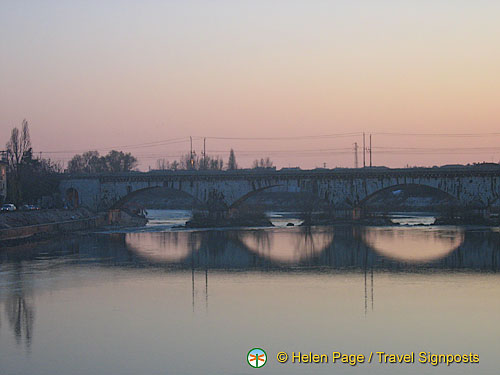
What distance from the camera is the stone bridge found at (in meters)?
80.6

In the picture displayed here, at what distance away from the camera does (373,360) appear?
20.2 m

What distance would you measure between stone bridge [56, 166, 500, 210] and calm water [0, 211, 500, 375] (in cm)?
3171

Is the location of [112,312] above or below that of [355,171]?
below

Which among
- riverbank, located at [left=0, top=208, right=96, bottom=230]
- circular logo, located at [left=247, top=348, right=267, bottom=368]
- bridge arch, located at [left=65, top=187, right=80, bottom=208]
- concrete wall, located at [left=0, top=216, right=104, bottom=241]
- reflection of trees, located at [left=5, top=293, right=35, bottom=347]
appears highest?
bridge arch, located at [left=65, top=187, right=80, bottom=208]

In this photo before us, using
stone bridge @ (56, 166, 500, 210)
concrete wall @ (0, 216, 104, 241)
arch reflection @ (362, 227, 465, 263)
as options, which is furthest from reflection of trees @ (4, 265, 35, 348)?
stone bridge @ (56, 166, 500, 210)

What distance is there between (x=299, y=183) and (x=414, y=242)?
3273 centimetres

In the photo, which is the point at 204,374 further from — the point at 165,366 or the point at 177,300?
the point at 177,300

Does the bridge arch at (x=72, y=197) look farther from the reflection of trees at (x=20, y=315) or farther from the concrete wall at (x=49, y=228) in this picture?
the reflection of trees at (x=20, y=315)

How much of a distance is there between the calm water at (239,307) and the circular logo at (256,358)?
0.69 feet

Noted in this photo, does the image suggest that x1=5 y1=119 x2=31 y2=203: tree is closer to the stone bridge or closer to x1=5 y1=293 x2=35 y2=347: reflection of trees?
the stone bridge

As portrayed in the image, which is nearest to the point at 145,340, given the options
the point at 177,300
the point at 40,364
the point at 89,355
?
the point at 89,355

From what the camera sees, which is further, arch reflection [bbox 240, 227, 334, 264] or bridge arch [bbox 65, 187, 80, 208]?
bridge arch [bbox 65, 187, 80, 208]

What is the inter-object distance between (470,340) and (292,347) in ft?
17.1

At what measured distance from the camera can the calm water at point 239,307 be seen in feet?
67.8
